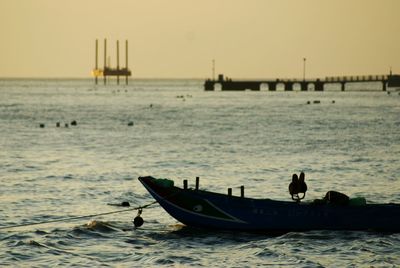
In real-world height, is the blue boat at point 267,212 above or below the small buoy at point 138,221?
above

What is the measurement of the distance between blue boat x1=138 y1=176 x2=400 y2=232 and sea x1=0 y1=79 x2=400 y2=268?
37cm

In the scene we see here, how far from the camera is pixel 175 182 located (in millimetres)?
44219

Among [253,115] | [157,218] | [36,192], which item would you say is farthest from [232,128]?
[157,218]

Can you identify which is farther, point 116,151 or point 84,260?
point 116,151

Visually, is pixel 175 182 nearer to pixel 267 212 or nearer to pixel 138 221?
pixel 138 221

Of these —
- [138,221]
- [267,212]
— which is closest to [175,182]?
[138,221]

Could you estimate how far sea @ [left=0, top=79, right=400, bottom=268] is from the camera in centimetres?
2625

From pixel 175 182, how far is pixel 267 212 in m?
16.9

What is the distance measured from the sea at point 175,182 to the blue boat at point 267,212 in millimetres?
373

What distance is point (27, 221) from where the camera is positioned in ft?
105

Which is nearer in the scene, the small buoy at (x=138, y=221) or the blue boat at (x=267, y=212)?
the blue boat at (x=267, y=212)

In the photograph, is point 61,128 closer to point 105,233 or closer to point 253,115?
point 253,115

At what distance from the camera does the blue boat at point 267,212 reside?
27.6m

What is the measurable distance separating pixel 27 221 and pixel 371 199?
Result: 15.2m
